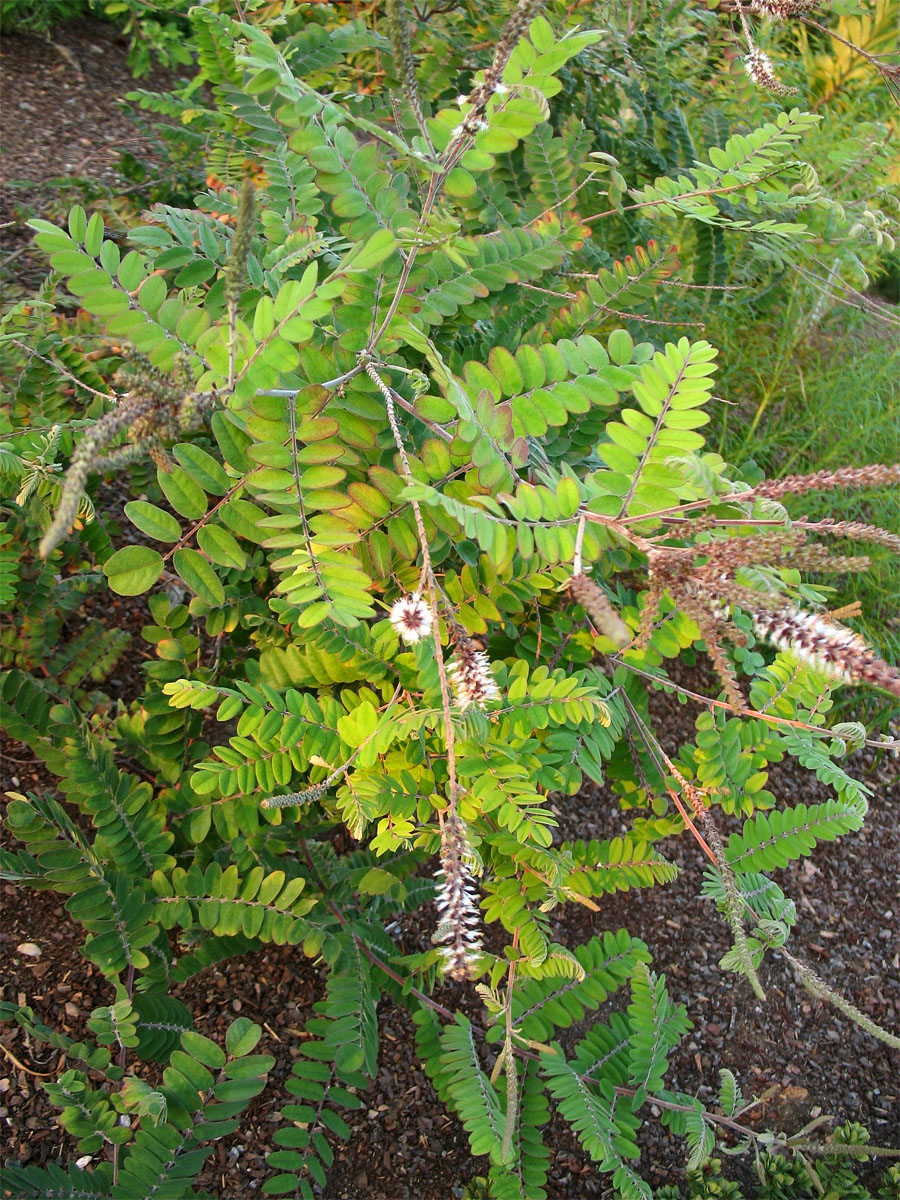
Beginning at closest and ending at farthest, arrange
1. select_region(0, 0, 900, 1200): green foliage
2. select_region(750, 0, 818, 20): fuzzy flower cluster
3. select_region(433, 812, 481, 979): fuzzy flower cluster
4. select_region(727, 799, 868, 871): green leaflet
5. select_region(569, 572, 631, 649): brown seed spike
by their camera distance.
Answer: select_region(569, 572, 631, 649): brown seed spike
select_region(433, 812, 481, 979): fuzzy flower cluster
select_region(0, 0, 900, 1200): green foliage
select_region(750, 0, 818, 20): fuzzy flower cluster
select_region(727, 799, 868, 871): green leaflet

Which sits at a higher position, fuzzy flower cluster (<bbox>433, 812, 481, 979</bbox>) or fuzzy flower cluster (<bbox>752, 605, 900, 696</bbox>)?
fuzzy flower cluster (<bbox>752, 605, 900, 696</bbox>)

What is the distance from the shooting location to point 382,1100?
1467 millimetres

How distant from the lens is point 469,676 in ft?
2.59

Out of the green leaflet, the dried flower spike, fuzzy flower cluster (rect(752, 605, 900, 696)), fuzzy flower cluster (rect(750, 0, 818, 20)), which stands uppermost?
fuzzy flower cluster (rect(750, 0, 818, 20))

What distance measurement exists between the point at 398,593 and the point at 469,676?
0.42m

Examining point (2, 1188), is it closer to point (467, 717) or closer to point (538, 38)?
point (467, 717)

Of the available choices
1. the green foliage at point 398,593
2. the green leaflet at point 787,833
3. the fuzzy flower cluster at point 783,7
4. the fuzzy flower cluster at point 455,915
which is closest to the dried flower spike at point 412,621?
the green foliage at point 398,593

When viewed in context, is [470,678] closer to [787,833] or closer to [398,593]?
[398,593]

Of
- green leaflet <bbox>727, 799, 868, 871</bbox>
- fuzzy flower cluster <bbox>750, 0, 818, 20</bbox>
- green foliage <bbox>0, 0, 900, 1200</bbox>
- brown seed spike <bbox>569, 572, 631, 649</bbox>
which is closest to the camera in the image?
brown seed spike <bbox>569, 572, 631, 649</bbox>

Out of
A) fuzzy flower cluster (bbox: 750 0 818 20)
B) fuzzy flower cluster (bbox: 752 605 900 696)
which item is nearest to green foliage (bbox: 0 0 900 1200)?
fuzzy flower cluster (bbox: 752 605 900 696)

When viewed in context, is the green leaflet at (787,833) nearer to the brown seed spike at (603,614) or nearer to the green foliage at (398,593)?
the green foliage at (398,593)

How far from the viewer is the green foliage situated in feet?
2.66

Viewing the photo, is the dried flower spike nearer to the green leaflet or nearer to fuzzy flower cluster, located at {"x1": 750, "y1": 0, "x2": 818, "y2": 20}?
the green leaflet

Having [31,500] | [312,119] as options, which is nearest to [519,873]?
[31,500]
